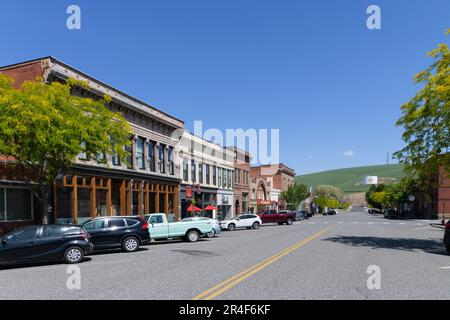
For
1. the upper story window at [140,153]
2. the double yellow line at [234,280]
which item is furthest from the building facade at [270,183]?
the double yellow line at [234,280]

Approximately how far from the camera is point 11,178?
21.9 metres

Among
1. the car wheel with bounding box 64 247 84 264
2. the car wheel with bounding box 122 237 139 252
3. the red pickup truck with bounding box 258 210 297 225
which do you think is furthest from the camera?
the red pickup truck with bounding box 258 210 297 225

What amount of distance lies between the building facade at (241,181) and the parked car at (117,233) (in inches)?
1502

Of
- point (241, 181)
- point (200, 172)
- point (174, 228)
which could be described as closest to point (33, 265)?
point (174, 228)

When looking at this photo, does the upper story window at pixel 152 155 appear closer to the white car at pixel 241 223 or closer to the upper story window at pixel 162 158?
the upper story window at pixel 162 158

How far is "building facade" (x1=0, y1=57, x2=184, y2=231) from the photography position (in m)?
24.4

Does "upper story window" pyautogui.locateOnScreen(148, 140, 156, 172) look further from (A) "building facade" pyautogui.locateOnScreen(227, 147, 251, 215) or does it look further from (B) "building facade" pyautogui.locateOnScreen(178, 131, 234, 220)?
(A) "building facade" pyautogui.locateOnScreen(227, 147, 251, 215)

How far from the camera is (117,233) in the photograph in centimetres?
1908

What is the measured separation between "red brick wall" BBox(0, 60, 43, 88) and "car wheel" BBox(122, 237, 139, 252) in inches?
442

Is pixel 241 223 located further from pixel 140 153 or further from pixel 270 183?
pixel 270 183

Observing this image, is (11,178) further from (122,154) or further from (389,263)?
(389,263)

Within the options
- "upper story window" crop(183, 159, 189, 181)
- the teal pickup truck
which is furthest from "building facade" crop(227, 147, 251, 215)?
the teal pickup truck

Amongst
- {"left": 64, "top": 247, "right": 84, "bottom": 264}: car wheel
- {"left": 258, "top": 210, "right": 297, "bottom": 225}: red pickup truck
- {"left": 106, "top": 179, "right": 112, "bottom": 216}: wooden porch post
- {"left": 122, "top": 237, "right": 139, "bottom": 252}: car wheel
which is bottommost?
{"left": 258, "top": 210, "right": 297, "bottom": 225}: red pickup truck

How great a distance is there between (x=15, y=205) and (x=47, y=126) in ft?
24.6
